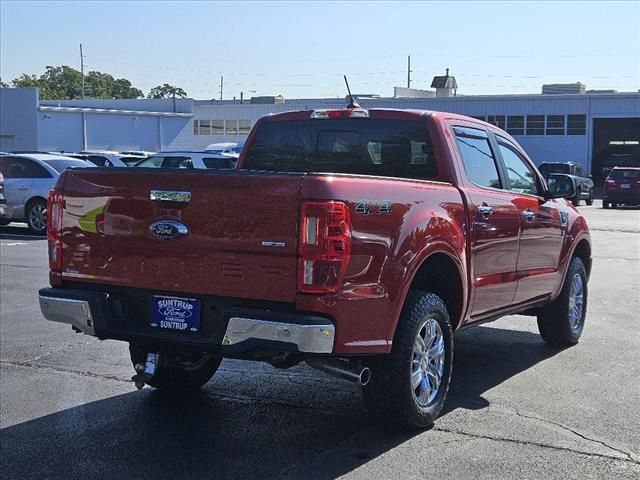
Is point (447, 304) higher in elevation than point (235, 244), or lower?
lower

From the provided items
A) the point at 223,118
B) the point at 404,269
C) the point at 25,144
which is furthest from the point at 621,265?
the point at 223,118

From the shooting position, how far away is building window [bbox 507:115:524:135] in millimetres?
48812

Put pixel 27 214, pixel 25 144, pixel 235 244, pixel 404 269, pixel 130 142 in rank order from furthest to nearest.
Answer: pixel 130 142 < pixel 25 144 < pixel 27 214 < pixel 404 269 < pixel 235 244

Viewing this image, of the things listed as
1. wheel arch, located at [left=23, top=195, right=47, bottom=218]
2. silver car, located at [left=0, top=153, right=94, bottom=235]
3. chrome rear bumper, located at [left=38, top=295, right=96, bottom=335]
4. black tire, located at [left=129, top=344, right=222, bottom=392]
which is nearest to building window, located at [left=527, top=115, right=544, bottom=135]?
silver car, located at [left=0, top=153, right=94, bottom=235]

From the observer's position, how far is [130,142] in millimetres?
51375

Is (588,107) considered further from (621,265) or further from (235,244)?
(235,244)

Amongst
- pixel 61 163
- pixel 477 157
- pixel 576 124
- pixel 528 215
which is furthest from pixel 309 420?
pixel 576 124

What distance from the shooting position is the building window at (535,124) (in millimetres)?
48250

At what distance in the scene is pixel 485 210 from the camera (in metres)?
6.36

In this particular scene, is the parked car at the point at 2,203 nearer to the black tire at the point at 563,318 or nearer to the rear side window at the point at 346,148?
the rear side window at the point at 346,148

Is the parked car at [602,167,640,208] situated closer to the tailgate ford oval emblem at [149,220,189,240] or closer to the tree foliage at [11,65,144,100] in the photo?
the tailgate ford oval emblem at [149,220,189,240]

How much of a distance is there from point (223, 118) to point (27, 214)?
40.7 m

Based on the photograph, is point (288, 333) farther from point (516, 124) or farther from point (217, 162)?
point (516, 124)

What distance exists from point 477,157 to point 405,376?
222cm
